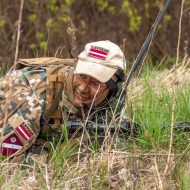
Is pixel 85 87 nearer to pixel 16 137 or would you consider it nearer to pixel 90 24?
pixel 16 137

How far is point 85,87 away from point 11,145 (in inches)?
20.2

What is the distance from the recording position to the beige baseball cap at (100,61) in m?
4.19

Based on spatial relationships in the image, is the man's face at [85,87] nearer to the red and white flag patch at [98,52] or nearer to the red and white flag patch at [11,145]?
the red and white flag patch at [98,52]

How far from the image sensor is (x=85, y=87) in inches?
166

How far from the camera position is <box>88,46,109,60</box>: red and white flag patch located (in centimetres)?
428

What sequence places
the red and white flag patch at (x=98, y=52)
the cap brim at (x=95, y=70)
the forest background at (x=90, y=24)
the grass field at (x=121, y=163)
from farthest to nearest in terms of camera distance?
the forest background at (x=90, y=24), the red and white flag patch at (x=98, y=52), the cap brim at (x=95, y=70), the grass field at (x=121, y=163)

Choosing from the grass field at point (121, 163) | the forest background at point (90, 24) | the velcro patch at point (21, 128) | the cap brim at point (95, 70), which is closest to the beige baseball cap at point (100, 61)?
the cap brim at point (95, 70)

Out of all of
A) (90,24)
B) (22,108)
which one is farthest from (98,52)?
(90,24)

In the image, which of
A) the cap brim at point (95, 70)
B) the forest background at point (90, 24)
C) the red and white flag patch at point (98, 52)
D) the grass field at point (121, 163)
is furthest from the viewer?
the forest background at point (90, 24)

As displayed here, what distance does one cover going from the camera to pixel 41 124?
4.38 meters

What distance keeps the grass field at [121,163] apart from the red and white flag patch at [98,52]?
300 millimetres

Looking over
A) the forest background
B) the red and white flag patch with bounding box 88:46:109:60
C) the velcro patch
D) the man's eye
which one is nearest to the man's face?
the man's eye

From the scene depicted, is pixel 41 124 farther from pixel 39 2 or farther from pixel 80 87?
pixel 39 2

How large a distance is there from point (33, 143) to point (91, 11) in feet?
19.7
